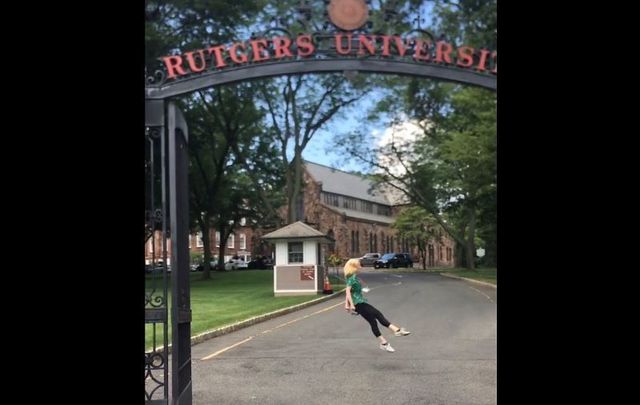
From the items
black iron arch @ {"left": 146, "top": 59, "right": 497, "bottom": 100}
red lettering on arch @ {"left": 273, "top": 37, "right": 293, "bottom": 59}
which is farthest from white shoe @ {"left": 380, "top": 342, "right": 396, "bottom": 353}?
red lettering on arch @ {"left": 273, "top": 37, "right": 293, "bottom": 59}

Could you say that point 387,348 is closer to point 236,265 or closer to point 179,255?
point 179,255

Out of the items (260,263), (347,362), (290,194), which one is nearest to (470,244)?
(290,194)

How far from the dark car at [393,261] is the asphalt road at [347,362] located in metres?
19.8

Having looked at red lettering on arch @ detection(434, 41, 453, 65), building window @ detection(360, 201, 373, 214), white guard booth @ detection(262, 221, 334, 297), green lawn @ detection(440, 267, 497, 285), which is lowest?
green lawn @ detection(440, 267, 497, 285)

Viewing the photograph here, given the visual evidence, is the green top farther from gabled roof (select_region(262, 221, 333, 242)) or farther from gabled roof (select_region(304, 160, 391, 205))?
gabled roof (select_region(304, 160, 391, 205))

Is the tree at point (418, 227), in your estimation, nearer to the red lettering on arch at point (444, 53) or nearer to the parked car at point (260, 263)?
the parked car at point (260, 263)

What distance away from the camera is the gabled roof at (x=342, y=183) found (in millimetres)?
46731

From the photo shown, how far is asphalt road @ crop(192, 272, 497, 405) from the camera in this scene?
716cm

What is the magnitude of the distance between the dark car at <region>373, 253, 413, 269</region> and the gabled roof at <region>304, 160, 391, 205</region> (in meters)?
7.63

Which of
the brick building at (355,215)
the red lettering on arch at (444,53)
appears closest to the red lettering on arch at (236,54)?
the red lettering on arch at (444,53)

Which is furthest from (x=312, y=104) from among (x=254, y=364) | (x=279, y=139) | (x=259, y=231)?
(x=254, y=364)

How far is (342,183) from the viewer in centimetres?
5100

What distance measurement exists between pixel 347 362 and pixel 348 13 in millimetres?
4927

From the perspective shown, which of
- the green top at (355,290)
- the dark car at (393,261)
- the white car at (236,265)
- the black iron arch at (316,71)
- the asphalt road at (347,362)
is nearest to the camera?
the black iron arch at (316,71)
